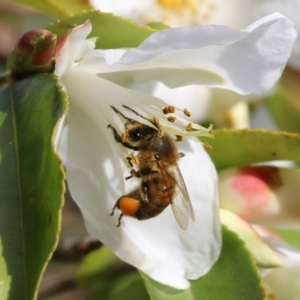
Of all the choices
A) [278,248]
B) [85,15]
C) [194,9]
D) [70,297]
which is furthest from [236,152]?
[70,297]

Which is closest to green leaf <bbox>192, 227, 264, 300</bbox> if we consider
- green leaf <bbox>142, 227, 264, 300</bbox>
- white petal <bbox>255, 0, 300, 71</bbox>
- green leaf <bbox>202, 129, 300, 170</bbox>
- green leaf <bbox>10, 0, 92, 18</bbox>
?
green leaf <bbox>142, 227, 264, 300</bbox>

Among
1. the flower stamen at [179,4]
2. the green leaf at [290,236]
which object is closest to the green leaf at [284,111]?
the flower stamen at [179,4]

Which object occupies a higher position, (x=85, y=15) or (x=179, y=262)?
(x=85, y=15)

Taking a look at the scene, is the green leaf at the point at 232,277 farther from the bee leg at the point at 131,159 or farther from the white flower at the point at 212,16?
the white flower at the point at 212,16

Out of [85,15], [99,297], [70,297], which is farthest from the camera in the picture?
[70,297]

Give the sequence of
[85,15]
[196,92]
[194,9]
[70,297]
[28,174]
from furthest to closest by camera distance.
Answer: [70,297]
[194,9]
[196,92]
[85,15]
[28,174]

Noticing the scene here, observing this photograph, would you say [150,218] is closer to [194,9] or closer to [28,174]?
[28,174]
